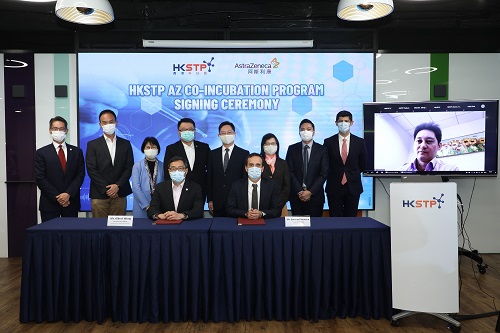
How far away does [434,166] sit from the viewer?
426cm

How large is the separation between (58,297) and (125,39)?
305 centimetres

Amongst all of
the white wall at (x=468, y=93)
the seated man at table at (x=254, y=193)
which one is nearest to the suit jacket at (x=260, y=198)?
the seated man at table at (x=254, y=193)

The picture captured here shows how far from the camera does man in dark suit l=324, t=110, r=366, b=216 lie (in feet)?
13.3

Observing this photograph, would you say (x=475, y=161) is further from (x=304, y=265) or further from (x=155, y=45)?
Answer: (x=155, y=45)

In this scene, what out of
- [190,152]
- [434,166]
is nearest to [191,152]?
[190,152]

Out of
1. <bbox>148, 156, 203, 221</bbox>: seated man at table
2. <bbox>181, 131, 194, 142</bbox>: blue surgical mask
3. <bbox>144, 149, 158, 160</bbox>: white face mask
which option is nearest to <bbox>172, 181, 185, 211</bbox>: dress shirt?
<bbox>148, 156, 203, 221</bbox>: seated man at table

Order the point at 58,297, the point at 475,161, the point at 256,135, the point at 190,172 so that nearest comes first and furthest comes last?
the point at 58,297
the point at 190,172
the point at 475,161
the point at 256,135

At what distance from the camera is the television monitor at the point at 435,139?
167 inches

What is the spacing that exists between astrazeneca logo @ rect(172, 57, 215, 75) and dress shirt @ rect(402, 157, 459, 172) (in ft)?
8.31

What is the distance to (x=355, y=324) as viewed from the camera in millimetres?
2678

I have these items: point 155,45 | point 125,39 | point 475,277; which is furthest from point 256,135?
point 475,277

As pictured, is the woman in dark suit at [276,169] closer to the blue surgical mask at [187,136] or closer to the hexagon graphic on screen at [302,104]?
the blue surgical mask at [187,136]

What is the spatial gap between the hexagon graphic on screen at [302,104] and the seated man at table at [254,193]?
156cm

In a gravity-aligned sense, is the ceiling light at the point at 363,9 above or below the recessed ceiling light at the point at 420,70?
above
